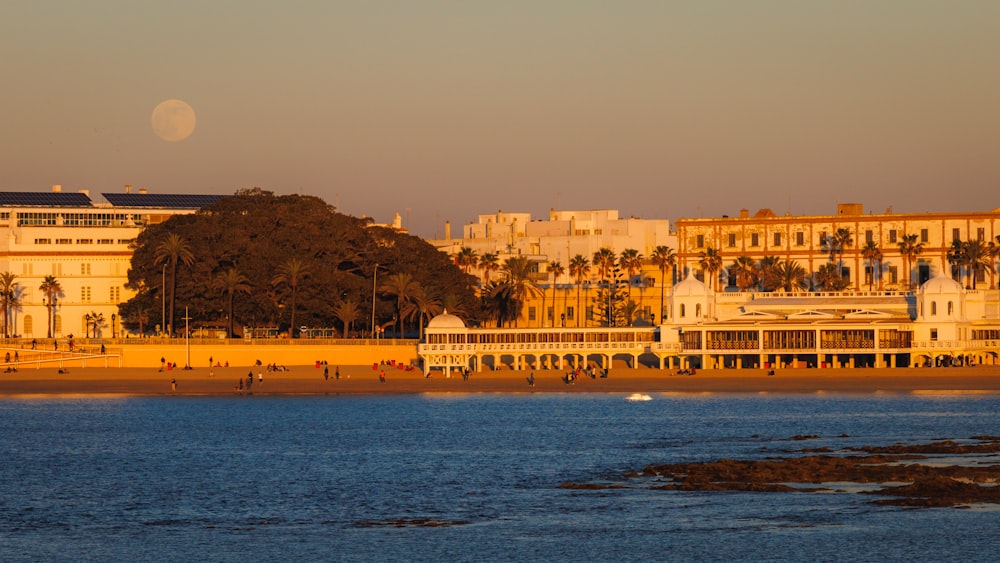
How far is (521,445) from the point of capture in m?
71.8

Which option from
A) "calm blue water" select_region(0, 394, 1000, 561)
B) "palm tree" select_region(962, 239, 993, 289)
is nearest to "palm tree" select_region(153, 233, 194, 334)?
"calm blue water" select_region(0, 394, 1000, 561)

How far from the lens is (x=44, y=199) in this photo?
6063 inches

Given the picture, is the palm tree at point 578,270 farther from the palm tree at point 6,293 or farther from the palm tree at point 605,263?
the palm tree at point 6,293

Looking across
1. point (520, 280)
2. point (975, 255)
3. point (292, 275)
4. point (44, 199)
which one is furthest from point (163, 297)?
point (975, 255)

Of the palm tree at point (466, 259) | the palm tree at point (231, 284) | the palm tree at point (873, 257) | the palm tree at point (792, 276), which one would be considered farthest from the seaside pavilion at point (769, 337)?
the palm tree at point (466, 259)

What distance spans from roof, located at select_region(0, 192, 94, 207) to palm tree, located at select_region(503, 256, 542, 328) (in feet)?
128

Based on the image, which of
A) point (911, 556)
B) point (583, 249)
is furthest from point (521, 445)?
point (583, 249)

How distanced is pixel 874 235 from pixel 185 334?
57.4m

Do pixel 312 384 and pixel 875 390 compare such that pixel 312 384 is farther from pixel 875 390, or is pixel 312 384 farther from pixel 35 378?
pixel 875 390

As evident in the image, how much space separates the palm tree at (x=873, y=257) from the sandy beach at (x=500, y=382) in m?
34.3

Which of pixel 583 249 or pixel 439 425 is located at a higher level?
pixel 583 249

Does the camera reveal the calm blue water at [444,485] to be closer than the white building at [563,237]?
Yes

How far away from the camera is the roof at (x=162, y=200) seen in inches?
6107

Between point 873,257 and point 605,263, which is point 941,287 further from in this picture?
point 605,263
